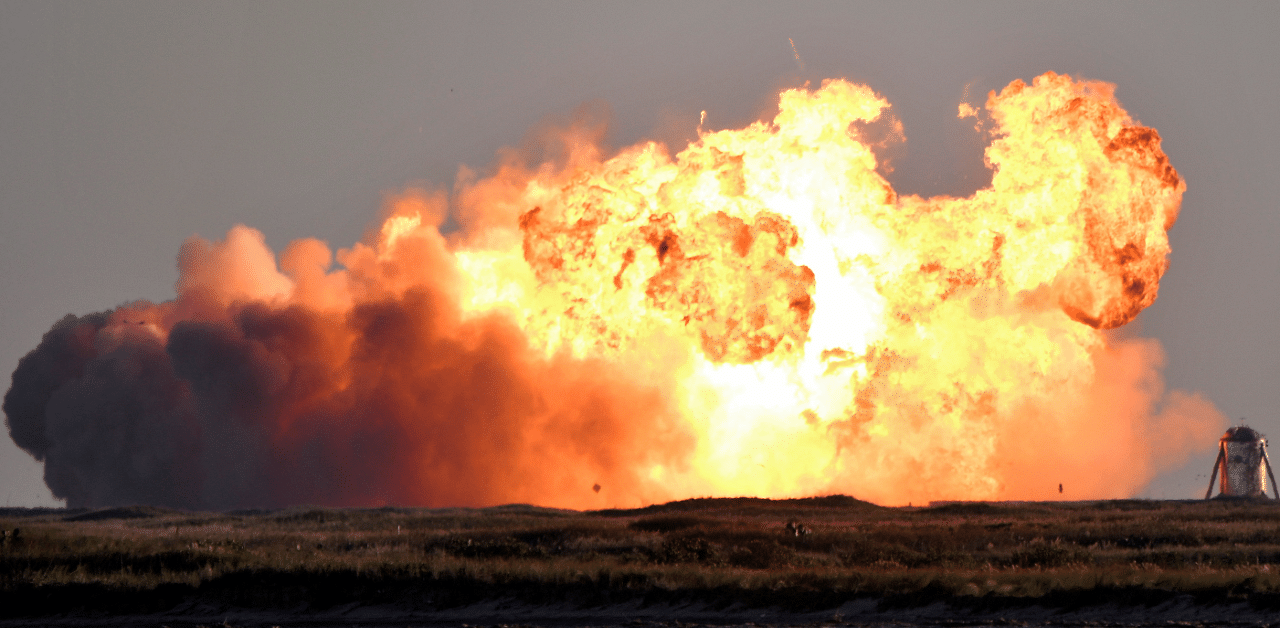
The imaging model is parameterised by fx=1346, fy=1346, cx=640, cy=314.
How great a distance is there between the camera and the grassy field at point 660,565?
42.4m

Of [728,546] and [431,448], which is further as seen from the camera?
[431,448]

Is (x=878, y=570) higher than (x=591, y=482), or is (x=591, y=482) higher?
(x=591, y=482)

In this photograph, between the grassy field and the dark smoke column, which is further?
the dark smoke column

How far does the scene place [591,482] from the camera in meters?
121

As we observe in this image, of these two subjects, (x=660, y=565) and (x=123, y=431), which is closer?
(x=660, y=565)

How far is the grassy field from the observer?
42.4 metres

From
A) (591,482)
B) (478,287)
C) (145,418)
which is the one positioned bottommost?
(591,482)

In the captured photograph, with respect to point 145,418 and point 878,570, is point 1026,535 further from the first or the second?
point 145,418

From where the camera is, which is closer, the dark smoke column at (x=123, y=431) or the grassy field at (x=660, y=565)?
the grassy field at (x=660, y=565)

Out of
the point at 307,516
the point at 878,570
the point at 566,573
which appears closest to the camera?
the point at 566,573

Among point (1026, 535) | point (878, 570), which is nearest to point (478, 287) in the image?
point (1026, 535)

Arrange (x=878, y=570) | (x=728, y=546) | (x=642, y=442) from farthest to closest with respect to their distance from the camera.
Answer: (x=642, y=442) < (x=728, y=546) < (x=878, y=570)

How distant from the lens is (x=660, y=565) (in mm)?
51750

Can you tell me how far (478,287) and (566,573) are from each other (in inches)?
3173
